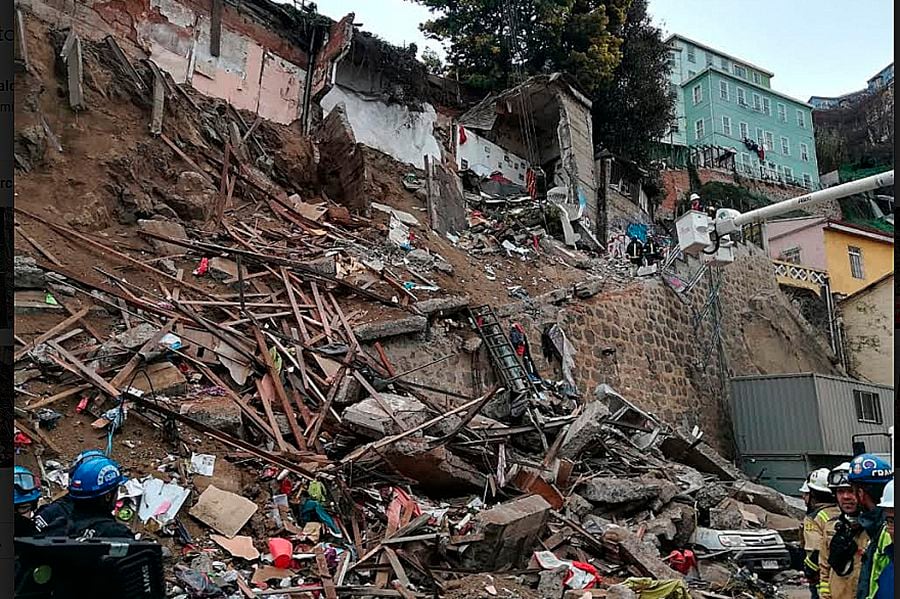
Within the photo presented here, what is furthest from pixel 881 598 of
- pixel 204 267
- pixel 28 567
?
pixel 204 267

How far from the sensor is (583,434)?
8.69 metres

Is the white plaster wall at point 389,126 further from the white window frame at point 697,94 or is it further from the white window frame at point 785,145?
the white window frame at point 785,145

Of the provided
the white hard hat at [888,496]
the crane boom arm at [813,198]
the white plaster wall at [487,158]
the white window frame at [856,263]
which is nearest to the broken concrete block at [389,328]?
the crane boom arm at [813,198]

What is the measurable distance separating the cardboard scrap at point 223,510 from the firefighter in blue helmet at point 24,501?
221cm

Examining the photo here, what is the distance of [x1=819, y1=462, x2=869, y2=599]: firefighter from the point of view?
3.93 m

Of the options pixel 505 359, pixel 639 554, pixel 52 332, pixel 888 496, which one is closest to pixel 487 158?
pixel 505 359

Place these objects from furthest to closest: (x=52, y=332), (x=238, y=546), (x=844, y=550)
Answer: (x=52, y=332), (x=238, y=546), (x=844, y=550)

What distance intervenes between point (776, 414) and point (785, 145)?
104ft

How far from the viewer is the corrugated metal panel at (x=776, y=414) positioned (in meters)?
13.0

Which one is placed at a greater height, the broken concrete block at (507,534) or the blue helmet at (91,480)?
the blue helmet at (91,480)

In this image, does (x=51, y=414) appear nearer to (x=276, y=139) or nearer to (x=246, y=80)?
(x=276, y=139)

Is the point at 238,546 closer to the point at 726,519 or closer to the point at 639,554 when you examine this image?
the point at 639,554

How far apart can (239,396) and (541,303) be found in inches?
237

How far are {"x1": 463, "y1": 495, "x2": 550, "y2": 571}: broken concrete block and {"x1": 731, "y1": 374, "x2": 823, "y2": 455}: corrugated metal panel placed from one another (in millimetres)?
8937
